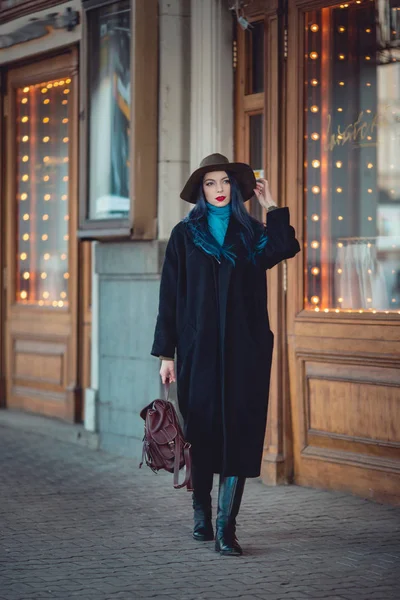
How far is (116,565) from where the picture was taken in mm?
5520

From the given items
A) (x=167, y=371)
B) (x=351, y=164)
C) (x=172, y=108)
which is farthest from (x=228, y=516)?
(x=172, y=108)

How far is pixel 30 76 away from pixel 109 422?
3617 millimetres

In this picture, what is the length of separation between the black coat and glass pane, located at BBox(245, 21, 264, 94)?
2521 millimetres

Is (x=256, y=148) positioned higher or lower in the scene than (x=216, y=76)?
lower

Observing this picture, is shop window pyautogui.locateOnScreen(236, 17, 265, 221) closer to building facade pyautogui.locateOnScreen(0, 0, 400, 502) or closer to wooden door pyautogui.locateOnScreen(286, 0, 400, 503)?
building facade pyautogui.locateOnScreen(0, 0, 400, 502)

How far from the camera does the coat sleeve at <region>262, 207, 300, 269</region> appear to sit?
589 cm

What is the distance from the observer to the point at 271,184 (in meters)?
7.81

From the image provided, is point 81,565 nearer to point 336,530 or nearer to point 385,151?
point 336,530

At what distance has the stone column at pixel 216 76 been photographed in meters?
8.25

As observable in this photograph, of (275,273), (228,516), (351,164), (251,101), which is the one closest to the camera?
(228,516)

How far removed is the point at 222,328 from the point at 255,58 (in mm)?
3025

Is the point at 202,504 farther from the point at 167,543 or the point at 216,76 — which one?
the point at 216,76

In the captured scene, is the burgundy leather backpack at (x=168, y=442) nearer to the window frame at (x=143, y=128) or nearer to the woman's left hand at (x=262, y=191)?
the woman's left hand at (x=262, y=191)

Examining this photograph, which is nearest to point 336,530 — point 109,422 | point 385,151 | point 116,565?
point 116,565
